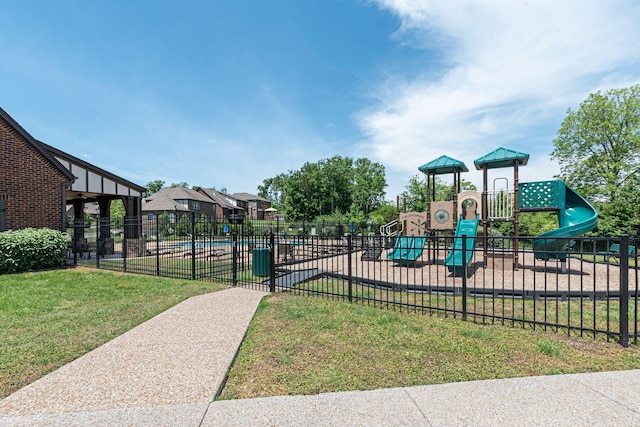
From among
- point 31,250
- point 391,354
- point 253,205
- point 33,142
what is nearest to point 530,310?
point 391,354

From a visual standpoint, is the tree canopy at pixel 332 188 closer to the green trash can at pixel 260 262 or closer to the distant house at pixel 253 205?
the distant house at pixel 253 205

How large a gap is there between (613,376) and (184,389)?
4664mm

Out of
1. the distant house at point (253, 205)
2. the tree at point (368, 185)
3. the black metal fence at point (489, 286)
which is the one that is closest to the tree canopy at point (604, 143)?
the black metal fence at point (489, 286)

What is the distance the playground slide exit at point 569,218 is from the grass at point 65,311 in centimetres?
1169

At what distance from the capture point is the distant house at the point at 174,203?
1608 inches

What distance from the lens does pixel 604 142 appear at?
90.1ft

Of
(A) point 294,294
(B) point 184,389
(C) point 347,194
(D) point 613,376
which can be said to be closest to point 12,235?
(A) point 294,294

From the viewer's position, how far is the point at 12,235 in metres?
10.9

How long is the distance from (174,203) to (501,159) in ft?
132

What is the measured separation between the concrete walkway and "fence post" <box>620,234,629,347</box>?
1.12 metres

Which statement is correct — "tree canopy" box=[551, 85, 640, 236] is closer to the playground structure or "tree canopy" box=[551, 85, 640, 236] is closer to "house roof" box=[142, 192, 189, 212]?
the playground structure

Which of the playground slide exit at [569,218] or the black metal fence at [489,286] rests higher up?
the playground slide exit at [569,218]

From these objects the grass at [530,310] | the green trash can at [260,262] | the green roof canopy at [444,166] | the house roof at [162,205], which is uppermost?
the green roof canopy at [444,166]

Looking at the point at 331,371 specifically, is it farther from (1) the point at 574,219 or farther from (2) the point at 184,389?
(1) the point at 574,219
